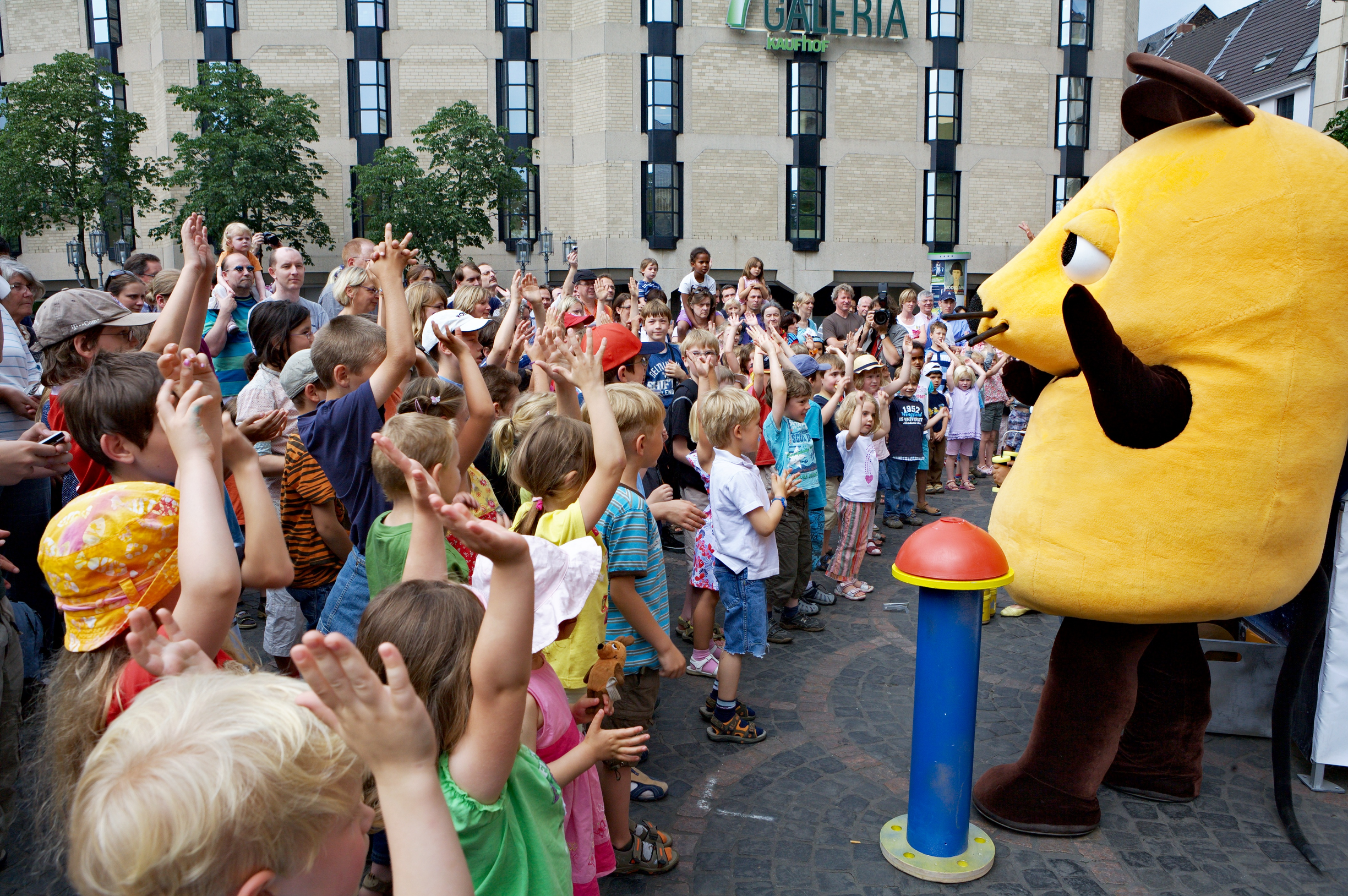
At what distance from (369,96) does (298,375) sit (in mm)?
27446

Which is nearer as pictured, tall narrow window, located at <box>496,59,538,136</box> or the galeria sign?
the galeria sign

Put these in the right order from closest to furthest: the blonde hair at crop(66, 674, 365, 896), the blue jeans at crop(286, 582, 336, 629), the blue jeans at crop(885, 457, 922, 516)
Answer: the blonde hair at crop(66, 674, 365, 896), the blue jeans at crop(286, 582, 336, 629), the blue jeans at crop(885, 457, 922, 516)

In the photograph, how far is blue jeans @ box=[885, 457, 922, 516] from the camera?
869cm

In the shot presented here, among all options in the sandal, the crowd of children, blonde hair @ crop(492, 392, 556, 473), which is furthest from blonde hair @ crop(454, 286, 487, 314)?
the sandal

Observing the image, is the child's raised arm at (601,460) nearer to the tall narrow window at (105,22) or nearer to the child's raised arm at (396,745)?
the child's raised arm at (396,745)

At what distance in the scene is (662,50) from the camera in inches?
1103

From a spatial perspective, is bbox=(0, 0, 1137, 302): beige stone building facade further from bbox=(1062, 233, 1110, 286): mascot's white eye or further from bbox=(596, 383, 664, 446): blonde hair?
bbox=(1062, 233, 1110, 286): mascot's white eye

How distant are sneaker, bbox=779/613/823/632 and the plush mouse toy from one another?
9.69 ft

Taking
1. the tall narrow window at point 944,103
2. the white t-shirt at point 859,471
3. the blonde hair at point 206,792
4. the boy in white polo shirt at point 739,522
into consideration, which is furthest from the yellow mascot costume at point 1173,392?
the tall narrow window at point 944,103

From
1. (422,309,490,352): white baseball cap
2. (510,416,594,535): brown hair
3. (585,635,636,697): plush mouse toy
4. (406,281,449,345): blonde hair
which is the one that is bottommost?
(585,635,636,697): plush mouse toy

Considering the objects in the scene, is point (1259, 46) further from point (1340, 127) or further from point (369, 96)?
point (369, 96)

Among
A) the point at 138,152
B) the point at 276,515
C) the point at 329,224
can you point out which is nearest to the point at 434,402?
the point at 276,515

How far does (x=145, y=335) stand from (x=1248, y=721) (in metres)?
5.87

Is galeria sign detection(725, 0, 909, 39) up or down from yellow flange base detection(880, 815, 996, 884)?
up
